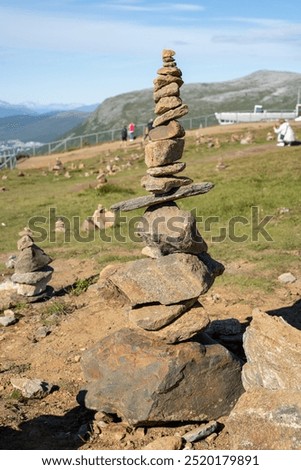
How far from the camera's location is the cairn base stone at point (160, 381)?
9727 millimetres

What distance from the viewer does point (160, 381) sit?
966cm

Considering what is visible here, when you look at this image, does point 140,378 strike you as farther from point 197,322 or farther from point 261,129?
point 261,129

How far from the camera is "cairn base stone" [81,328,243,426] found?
9.73 metres

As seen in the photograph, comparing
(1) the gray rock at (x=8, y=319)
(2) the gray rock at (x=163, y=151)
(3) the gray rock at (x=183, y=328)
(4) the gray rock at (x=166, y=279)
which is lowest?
(1) the gray rock at (x=8, y=319)

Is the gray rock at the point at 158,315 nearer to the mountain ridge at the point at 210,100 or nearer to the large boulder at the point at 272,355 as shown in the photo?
the large boulder at the point at 272,355

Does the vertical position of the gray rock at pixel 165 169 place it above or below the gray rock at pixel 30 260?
above

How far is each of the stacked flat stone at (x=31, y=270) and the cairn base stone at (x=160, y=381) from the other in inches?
242

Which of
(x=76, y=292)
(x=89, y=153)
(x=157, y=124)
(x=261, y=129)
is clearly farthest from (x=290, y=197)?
(x=89, y=153)

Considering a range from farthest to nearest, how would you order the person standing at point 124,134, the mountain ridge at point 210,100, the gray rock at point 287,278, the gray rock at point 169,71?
the mountain ridge at point 210,100
the person standing at point 124,134
the gray rock at point 287,278
the gray rock at point 169,71

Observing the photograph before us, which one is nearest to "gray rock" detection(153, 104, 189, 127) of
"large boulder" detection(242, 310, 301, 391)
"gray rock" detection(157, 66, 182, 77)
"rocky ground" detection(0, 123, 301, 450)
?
"gray rock" detection(157, 66, 182, 77)

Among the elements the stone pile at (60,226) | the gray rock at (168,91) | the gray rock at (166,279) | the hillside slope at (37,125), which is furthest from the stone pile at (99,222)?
the gray rock at (168,91)

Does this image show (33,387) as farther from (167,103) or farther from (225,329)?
(167,103)

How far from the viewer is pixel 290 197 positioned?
24.6 m

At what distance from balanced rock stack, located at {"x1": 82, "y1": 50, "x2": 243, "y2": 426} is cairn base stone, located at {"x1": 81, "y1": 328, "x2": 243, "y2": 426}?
16mm
